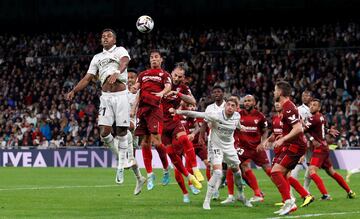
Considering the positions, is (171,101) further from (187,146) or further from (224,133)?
(224,133)

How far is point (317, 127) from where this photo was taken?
17984mm

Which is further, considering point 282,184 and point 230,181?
point 230,181

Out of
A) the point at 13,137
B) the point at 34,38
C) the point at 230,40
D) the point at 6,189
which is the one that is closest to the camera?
the point at 6,189

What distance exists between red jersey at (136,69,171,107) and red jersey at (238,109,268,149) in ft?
6.24

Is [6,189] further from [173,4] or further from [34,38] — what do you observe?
[34,38]

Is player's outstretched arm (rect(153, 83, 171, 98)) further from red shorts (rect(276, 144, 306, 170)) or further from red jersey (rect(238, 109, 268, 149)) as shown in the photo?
red shorts (rect(276, 144, 306, 170))

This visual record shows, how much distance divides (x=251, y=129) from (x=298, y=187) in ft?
9.50

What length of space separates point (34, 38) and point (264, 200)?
36.1m

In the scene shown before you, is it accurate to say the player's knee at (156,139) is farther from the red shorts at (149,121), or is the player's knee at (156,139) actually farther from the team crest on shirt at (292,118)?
the team crest on shirt at (292,118)

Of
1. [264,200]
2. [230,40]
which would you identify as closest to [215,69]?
[230,40]

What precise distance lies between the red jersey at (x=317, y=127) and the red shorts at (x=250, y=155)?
1.10m

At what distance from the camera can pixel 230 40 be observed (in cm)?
4444

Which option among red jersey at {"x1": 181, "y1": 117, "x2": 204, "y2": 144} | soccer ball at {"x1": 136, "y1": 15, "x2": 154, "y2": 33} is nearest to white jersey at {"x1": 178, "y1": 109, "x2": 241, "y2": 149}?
soccer ball at {"x1": 136, "y1": 15, "x2": 154, "y2": 33}

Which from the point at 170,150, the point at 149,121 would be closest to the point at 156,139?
the point at 149,121
